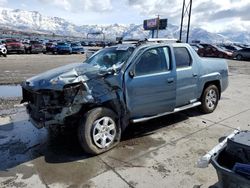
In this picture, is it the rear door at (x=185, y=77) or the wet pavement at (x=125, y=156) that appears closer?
→ the wet pavement at (x=125, y=156)

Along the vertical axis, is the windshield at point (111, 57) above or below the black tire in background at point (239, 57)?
above

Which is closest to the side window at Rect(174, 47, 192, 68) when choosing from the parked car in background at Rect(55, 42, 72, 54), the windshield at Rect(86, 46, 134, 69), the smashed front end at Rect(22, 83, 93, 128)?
the windshield at Rect(86, 46, 134, 69)

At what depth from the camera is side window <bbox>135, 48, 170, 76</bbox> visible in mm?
5387

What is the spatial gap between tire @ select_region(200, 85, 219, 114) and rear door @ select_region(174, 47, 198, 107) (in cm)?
46

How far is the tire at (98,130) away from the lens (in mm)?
4609

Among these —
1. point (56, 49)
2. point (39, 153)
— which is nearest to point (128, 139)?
point (39, 153)

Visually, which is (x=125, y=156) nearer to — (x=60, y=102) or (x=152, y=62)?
(x=60, y=102)

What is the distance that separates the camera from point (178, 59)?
6.14 m

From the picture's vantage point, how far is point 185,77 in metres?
6.16

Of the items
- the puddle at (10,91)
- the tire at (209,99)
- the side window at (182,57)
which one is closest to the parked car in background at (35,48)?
the puddle at (10,91)

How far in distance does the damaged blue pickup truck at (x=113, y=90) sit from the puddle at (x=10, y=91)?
4489 mm

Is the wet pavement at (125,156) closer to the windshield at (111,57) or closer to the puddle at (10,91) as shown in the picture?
the windshield at (111,57)

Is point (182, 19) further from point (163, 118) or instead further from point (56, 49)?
point (163, 118)

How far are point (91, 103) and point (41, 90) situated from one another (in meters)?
Result: 0.82
